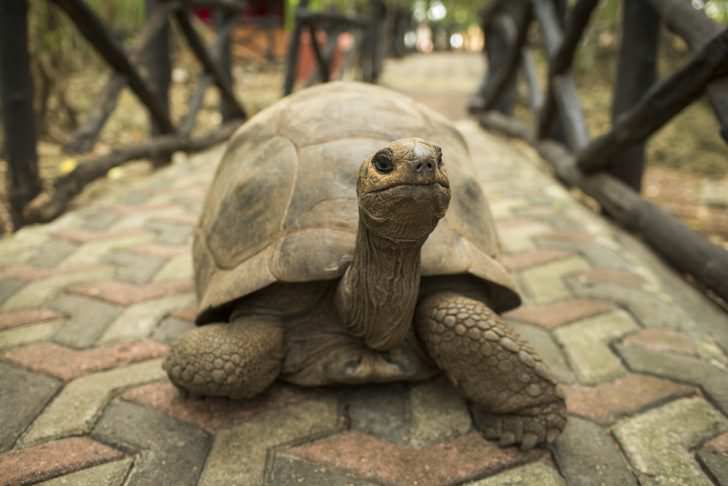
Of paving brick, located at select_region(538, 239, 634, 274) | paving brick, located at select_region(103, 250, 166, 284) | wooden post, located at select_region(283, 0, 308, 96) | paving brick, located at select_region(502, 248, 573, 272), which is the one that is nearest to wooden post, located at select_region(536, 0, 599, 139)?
paving brick, located at select_region(538, 239, 634, 274)

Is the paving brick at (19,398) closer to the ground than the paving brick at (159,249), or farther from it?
closer to the ground

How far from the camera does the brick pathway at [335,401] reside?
4.83 feet

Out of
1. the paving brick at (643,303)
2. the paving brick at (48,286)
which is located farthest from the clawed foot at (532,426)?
the paving brick at (48,286)

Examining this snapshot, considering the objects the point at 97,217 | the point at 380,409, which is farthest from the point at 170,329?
the point at 97,217

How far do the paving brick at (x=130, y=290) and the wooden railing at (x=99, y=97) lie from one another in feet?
3.53

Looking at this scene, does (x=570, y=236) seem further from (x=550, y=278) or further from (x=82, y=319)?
(x=82, y=319)

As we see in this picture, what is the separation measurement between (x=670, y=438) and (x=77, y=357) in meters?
1.78

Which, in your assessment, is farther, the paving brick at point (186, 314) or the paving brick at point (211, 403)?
the paving brick at point (186, 314)

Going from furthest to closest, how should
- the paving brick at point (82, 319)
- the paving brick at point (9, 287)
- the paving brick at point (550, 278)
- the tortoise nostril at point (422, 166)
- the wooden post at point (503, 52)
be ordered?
the wooden post at point (503, 52), the paving brick at point (550, 278), the paving brick at point (9, 287), the paving brick at point (82, 319), the tortoise nostril at point (422, 166)

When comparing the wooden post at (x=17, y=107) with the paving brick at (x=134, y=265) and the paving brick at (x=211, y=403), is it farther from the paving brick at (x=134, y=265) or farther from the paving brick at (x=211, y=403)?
the paving brick at (x=211, y=403)

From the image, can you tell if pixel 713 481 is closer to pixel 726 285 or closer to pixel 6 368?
pixel 726 285

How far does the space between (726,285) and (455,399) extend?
1.10 m

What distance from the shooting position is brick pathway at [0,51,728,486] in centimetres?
147

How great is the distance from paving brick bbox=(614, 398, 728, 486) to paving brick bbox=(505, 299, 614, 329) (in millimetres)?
558
